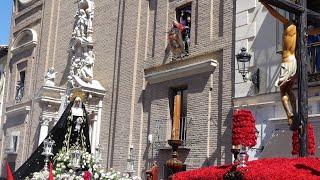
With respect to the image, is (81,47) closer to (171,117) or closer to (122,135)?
(122,135)

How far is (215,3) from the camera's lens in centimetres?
1407

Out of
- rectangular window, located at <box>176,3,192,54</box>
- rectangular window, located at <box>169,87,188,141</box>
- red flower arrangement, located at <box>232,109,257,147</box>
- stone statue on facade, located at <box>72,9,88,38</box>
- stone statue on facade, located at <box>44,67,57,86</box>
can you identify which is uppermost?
stone statue on facade, located at <box>72,9,88,38</box>

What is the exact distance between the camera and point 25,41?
24031 millimetres

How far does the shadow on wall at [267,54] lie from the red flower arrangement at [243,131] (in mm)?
5696

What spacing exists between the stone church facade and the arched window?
158 millimetres

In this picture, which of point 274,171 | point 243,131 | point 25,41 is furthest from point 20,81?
point 274,171

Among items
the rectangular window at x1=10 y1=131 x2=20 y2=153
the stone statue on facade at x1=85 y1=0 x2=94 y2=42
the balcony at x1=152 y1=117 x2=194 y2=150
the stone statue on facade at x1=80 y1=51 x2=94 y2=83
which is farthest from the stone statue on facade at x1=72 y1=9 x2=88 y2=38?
the rectangular window at x1=10 y1=131 x2=20 y2=153

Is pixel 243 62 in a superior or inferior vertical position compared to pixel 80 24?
inferior

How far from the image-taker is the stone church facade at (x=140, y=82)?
13.4 metres

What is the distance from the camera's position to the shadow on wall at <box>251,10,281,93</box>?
11734 millimetres

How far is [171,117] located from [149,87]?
1.32 meters

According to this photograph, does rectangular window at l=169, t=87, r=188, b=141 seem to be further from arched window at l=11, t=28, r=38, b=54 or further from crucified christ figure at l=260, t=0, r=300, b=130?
arched window at l=11, t=28, r=38, b=54

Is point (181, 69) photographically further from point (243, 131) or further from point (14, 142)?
point (14, 142)

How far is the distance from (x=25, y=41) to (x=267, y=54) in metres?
14.9
